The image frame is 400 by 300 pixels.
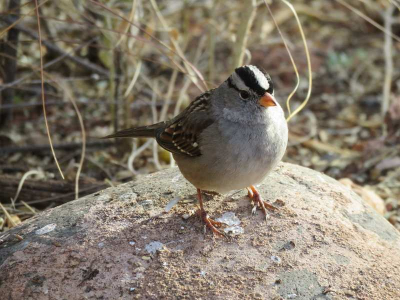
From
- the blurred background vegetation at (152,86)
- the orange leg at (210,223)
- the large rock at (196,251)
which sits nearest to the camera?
the large rock at (196,251)

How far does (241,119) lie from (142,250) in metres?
0.81

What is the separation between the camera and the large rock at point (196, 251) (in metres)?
2.47

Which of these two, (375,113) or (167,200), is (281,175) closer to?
(167,200)

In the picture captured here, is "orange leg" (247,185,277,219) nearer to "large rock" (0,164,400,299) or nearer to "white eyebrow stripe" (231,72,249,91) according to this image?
"large rock" (0,164,400,299)

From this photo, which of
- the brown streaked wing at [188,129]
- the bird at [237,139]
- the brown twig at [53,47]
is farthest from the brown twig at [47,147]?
the bird at [237,139]

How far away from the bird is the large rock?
0.13 metres

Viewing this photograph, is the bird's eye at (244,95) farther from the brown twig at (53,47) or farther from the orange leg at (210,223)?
the brown twig at (53,47)

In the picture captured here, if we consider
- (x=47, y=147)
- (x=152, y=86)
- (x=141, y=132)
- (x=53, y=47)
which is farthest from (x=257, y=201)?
(x=53, y=47)

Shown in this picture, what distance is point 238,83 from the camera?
295 cm

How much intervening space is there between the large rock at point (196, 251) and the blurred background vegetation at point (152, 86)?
2.54 feet

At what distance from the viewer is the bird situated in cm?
284

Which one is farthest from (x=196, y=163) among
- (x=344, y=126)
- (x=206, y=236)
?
(x=344, y=126)

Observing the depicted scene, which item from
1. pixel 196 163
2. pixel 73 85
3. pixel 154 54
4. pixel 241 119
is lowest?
pixel 73 85

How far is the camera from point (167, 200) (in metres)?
3.04
